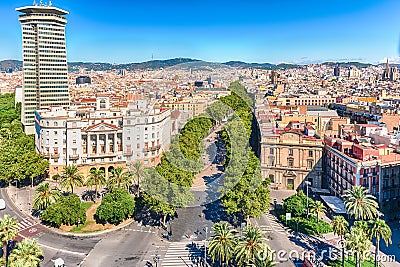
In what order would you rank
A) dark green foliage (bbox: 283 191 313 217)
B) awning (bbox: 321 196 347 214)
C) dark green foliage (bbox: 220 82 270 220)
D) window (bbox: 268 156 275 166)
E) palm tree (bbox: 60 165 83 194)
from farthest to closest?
window (bbox: 268 156 275 166), palm tree (bbox: 60 165 83 194), awning (bbox: 321 196 347 214), dark green foliage (bbox: 283 191 313 217), dark green foliage (bbox: 220 82 270 220)

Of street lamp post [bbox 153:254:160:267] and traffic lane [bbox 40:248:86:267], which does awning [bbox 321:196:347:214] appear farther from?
traffic lane [bbox 40:248:86:267]

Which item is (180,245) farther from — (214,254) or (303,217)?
(303,217)

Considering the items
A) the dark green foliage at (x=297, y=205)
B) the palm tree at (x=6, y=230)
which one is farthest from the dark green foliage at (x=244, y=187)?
the palm tree at (x=6, y=230)

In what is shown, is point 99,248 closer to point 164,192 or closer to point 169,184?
point 164,192

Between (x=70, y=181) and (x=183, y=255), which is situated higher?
(x=70, y=181)

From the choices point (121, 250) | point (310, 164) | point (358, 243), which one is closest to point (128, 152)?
point (121, 250)

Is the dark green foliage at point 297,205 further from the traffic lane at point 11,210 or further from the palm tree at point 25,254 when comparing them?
the traffic lane at point 11,210

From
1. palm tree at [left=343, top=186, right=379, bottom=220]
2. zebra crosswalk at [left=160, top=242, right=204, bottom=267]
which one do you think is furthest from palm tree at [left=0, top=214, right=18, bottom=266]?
palm tree at [left=343, top=186, right=379, bottom=220]
